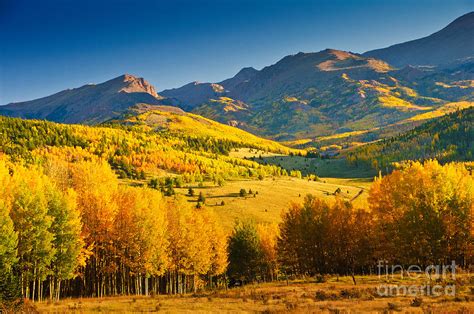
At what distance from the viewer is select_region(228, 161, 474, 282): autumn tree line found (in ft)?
192

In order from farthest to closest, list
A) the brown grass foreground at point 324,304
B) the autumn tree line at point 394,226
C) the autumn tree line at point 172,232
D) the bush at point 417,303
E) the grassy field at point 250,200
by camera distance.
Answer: the grassy field at point 250,200 → the autumn tree line at point 394,226 → the autumn tree line at point 172,232 → the bush at point 417,303 → the brown grass foreground at point 324,304

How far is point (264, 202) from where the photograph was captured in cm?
16175

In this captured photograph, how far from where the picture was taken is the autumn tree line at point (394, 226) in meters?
58.4

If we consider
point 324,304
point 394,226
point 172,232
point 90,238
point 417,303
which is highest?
point 394,226

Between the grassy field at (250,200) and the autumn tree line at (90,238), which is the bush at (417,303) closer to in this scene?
the autumn tree line at (90,238)

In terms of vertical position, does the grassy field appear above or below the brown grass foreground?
below

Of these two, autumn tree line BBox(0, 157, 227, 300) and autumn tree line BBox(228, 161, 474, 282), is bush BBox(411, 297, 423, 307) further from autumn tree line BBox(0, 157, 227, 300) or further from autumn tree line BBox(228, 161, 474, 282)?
autumn tree line BBox(0, 157, 227, 300)

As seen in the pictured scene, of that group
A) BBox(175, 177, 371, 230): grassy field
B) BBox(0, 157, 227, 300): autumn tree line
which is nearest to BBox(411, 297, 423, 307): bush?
BBox(0, 157, 227, 300): autumn tree line

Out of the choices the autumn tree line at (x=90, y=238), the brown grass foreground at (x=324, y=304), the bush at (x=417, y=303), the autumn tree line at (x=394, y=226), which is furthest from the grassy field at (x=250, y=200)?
the bush at (x=417, y=303)

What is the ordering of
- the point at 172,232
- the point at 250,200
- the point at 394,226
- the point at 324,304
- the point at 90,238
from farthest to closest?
the point at 250,200, the point at 172,232, the point at 90,238, the point at 394,226, the point at 324,304

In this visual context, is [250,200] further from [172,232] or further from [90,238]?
[90,238]

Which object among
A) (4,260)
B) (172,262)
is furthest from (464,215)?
(4,260)

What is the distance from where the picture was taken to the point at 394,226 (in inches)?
2392

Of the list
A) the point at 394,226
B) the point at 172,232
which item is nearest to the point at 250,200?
the point at 172,232
